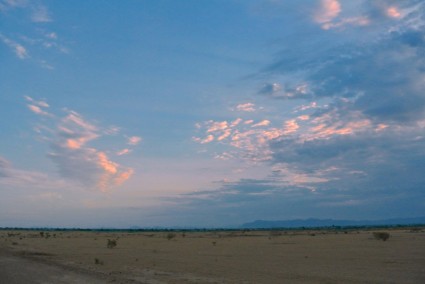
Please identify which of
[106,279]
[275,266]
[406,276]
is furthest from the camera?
[275,266]

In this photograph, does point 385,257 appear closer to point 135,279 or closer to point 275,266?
point 275,266

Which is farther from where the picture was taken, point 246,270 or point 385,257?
point 385,257

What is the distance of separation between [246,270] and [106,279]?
423 inches

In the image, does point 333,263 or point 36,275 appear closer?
point 36,275

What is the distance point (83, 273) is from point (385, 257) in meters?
25.7

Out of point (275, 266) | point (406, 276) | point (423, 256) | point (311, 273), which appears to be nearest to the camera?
point (406, 276)

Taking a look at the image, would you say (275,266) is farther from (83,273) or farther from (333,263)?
(83,273)

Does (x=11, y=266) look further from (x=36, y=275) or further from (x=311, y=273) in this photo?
(x=311, y=273)

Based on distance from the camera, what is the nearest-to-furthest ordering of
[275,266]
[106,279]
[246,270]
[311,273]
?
[106,279] < [311,273] < [246,270] < [275,266]

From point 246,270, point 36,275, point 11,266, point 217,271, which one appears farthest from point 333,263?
point 11,266

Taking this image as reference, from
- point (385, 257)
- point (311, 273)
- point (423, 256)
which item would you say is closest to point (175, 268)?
point (311, 273)

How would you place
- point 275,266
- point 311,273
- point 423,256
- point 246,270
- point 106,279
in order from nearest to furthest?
point 106,279 → point 311,273 → point 246,270 → point 275,266 → point 423,256

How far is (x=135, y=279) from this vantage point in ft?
80.6

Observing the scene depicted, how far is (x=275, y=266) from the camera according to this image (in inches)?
1331
